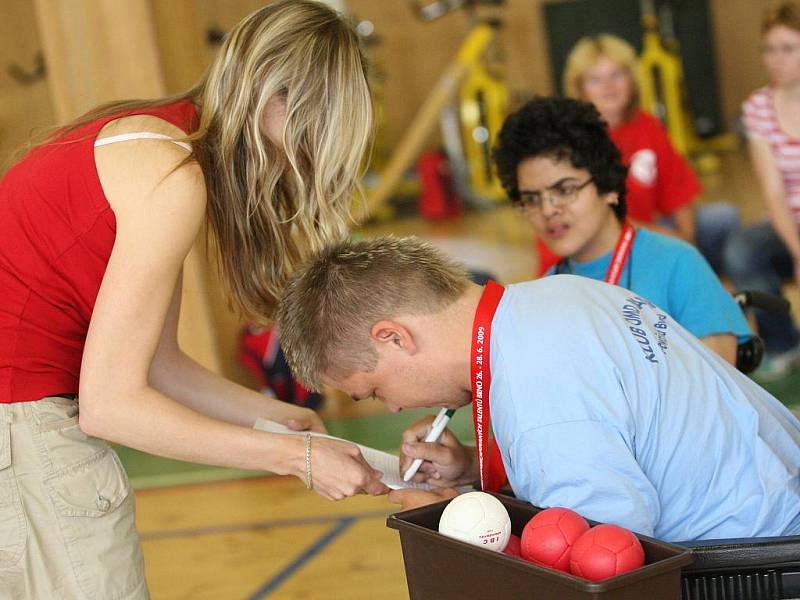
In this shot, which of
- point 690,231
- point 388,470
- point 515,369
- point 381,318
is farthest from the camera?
point 690,231

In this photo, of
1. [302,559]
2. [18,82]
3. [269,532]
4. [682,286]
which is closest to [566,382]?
[682,286]

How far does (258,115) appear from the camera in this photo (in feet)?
5.65

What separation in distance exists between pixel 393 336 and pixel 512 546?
367 millimetres

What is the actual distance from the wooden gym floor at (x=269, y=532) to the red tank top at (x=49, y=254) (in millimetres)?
1579

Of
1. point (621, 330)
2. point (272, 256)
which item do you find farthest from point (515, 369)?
point (272, 256)

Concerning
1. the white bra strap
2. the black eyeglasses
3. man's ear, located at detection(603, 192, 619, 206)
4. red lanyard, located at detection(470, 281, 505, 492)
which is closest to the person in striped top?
man's ear, located at detection(603, 192, 619, 206)

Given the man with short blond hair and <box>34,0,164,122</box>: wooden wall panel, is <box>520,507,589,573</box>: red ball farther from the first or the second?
<box>34,0,164,122</box>: wooden wall panel

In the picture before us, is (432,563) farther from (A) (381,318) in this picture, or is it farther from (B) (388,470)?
(B) (388,470)

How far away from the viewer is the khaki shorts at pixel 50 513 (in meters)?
1.67

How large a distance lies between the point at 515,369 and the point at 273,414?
813 millimetres

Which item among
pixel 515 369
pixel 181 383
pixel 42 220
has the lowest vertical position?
pixel 181 383

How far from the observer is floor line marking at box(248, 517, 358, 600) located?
3168 mm

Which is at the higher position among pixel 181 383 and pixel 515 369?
pixel 515 369

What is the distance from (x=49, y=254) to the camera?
5.45 feet
